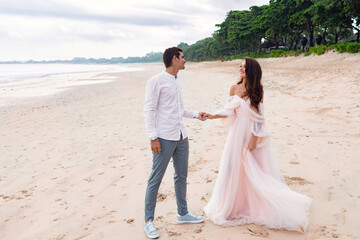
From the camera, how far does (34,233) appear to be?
3318 millimetres

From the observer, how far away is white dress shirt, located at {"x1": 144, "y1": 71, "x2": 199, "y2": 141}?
9.24 feet

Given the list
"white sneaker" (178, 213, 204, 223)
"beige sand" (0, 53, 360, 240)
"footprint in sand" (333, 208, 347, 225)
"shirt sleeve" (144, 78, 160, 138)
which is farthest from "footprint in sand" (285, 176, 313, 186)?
"shirt sleeve" (144, 78, 160, 138)

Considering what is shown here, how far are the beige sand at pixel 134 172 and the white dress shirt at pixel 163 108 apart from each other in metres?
1.19

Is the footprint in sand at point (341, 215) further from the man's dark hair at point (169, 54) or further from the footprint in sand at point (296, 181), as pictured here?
the man's dark hair at point (169, 54)

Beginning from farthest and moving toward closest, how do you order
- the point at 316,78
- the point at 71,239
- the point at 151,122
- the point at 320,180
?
1. the point at 316,78
2. the point at 320,180
3. the point at 71,239
4. the point at 151,122

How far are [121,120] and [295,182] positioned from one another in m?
6.82

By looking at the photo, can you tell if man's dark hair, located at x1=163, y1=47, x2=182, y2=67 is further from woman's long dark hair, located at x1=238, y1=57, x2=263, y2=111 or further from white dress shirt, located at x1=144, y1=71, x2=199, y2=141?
woman's long dark hair, located at x1=238, y1=57, x2=263, y2=111

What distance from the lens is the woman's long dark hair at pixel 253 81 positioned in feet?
9.89

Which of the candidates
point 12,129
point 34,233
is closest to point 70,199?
point 34,233

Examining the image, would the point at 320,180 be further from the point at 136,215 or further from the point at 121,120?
the point at 121,120

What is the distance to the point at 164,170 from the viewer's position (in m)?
2.99

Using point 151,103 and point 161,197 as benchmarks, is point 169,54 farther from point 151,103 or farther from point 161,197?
point 161,197

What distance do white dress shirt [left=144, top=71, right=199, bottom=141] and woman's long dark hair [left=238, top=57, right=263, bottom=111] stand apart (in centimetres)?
81

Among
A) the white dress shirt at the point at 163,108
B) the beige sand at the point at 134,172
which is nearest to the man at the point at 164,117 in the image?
the white dress shirt at the point at 163,108
